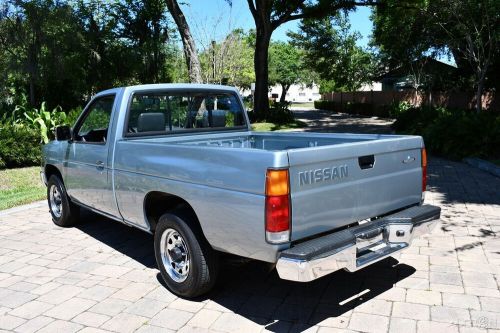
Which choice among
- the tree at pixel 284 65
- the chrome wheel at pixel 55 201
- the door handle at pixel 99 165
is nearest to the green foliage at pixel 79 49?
the chrome wheel at pixel 55 201

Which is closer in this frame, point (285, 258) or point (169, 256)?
point (285, 258)

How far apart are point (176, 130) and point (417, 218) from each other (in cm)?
272

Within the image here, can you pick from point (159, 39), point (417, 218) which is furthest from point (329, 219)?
point (159, 39)

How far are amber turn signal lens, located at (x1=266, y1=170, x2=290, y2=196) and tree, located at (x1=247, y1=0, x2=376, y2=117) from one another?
19.9 meters

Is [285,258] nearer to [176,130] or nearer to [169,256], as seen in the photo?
[169,256]

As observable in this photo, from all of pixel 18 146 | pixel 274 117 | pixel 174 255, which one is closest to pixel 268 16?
pixel 274 117

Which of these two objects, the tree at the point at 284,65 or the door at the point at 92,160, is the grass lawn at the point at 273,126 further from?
the tree at the point at 284,65

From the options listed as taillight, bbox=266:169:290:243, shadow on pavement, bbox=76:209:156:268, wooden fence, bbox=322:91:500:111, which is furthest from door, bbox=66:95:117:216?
wooden fence, bbox=322:91:500:111

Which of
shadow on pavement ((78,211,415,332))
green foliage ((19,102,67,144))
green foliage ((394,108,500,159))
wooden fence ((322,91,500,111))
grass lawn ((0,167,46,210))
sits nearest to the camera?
shadow on pavement ((78,211,415,332))

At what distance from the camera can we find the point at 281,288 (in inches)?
171

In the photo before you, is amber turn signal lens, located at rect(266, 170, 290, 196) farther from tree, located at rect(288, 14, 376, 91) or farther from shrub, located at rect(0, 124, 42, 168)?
tree, located at rect(288, 14, 376, 91)

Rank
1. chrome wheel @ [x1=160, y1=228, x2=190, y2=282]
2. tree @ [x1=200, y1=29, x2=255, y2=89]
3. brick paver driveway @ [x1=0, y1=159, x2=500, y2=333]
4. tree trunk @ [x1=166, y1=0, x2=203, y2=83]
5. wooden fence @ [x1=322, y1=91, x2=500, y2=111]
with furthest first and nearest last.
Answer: wooden fence @ [x1=322, y1=91, x2=500, y2=111]
tree @ [x1=200, y1=29, x2=255, y2=89]
tree trunk @ [x1=166, y1=0, x2=203, y2=83]
chrome wheel @ [x1=160, y1=228, x2=190, y2=282]
brick paver driveway @ [x1=0, y1=159, x2=500, y2=333]

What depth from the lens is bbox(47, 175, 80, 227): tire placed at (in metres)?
6.25

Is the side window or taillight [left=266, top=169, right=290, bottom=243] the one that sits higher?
the side window
